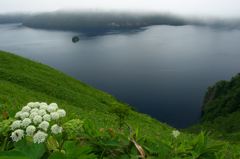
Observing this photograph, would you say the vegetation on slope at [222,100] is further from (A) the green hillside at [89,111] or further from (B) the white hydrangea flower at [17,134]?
(B) the white hydrangea flower at [17,134]

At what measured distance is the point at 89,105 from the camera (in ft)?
54.4

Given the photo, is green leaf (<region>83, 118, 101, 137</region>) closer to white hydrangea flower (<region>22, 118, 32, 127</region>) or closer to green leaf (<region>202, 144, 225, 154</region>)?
white hydrangea flower (<region>22, 118, 32, 127</region>)

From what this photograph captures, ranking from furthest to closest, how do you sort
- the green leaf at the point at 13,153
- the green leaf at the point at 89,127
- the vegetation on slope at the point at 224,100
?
the vegetation on slope at the point at 224,100, the green leaf at the point at 89,127, the green leaf at the point at 13,153

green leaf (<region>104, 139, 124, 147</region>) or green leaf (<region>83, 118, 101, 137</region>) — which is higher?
green leaf (<region>83, 118, 101, 137</region>)

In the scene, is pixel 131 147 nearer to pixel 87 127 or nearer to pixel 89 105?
pixel 87 127

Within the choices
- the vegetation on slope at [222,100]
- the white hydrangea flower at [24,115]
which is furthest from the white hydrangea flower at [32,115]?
the vegetation on slope at [222,100]

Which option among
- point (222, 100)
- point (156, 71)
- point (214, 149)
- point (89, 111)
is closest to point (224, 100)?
point (222, 100)

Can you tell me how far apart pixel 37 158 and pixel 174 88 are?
7271 cm

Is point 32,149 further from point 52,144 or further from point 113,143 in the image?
point 113,143

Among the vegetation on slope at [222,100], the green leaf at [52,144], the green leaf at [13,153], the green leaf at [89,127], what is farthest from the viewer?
the vegetation on slope at [222,100]

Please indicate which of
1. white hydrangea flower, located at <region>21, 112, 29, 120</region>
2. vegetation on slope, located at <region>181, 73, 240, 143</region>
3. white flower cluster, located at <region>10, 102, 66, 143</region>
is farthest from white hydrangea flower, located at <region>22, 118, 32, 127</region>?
vegetation on slope, located at <region>181, 73, 240, 143</region>

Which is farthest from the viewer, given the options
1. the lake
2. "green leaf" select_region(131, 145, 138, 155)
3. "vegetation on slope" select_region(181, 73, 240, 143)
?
the lake

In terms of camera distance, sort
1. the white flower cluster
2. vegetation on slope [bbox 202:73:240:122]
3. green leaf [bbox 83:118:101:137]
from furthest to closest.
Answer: vegetation on slope [bbox 202:73:240:122] → green leaf [bbox 83:118:101:137] → the white flower cluster

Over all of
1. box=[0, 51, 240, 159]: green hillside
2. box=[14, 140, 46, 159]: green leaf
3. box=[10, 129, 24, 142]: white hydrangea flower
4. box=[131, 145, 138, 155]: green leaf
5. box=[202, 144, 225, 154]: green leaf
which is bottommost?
box=[0, 51, 240, 159]: green hillside
